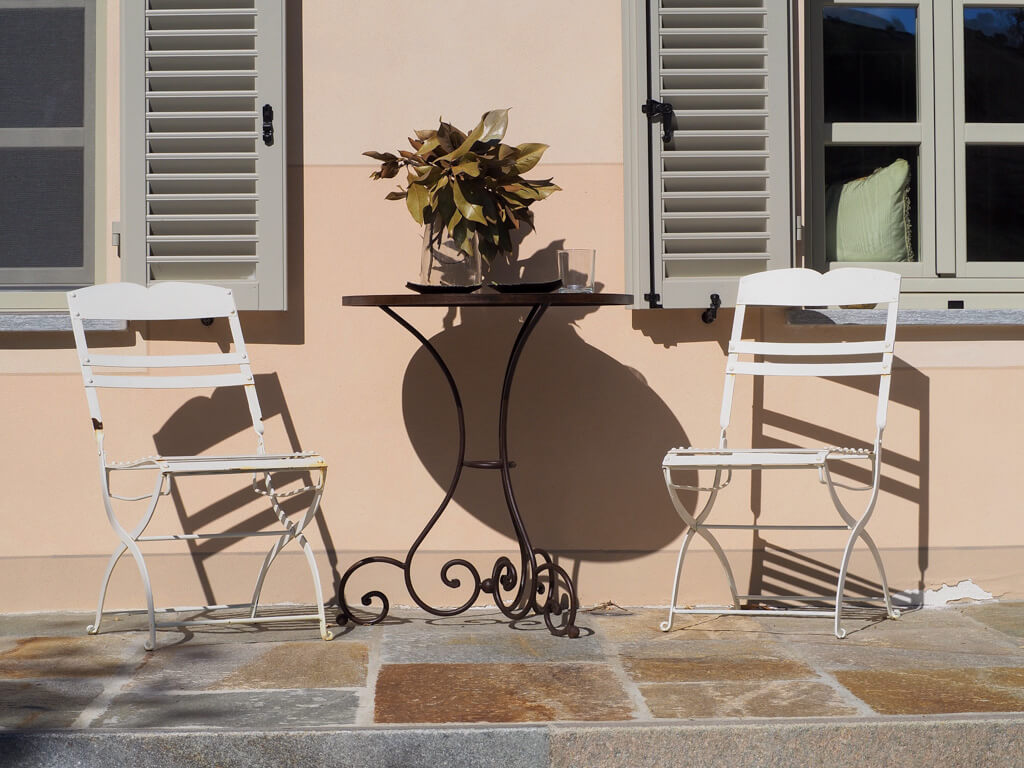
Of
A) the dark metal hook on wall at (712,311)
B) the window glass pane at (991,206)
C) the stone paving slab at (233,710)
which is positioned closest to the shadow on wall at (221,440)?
the stone paving slab at (233,710)

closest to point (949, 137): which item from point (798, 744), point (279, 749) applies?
point (798, 744)

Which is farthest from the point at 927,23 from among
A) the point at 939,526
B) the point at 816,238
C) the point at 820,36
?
the point at 939,526

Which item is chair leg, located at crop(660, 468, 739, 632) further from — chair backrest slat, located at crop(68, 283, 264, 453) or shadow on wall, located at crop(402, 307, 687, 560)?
chair backrest slat, located at crop(68, 283, 264, 453)

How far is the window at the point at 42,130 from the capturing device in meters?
3.96

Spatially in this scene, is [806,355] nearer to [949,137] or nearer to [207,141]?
[949,137]

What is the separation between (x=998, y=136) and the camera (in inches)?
162

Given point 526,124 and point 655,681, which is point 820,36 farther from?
point 655,681

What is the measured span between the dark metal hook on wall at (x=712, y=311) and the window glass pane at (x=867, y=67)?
2.62 ft

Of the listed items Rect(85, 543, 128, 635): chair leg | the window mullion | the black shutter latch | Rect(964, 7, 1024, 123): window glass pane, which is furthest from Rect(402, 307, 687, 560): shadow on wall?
Rect(964, 7, 1024, 123): window glass pane

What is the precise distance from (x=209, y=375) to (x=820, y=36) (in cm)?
234

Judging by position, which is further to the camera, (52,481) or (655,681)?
(52,481)

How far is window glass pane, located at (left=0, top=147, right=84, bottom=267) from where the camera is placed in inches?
156

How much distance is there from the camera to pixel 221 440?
12.8 ft

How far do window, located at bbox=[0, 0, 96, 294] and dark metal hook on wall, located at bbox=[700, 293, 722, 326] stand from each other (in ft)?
6.71
